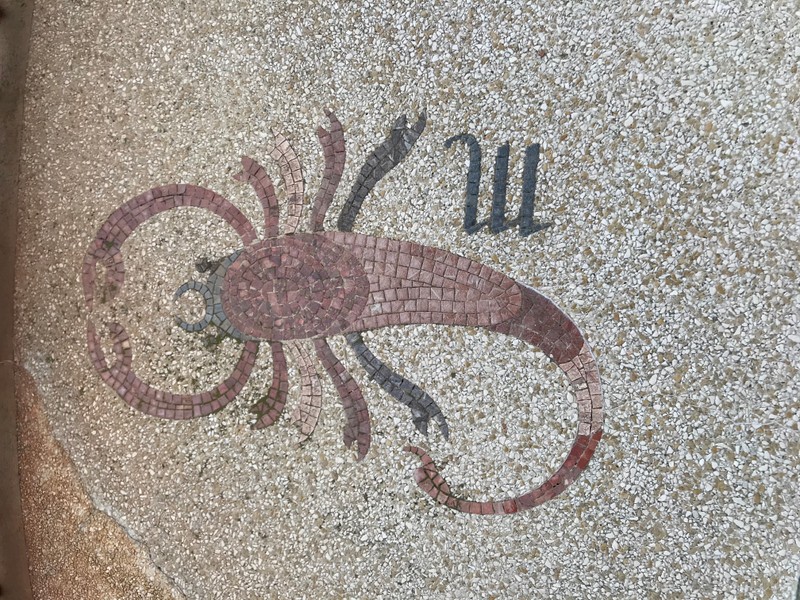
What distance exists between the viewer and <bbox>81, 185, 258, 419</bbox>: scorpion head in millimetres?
3896

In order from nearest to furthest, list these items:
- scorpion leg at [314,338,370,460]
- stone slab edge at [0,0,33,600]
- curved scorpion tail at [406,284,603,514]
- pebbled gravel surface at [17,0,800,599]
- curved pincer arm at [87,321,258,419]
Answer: pebbled gravel surface at [17,0,800,599] → curved scorpion tail at [406,284,603,514] → scorpion leg at [314,338,370,460] → curved pincer arm at [87,321,258,419] → stone slab edge at [0,0,33,600]

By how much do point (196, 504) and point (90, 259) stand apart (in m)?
2.12

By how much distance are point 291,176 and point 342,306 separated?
108 cm

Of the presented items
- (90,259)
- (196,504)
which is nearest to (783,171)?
(196,504)

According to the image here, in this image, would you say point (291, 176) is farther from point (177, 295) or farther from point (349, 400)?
point (349, 400)

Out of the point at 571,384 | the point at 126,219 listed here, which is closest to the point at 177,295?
the point at 126,219

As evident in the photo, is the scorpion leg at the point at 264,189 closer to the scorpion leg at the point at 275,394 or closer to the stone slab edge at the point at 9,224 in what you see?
the scorpion leg at the point at 275,394

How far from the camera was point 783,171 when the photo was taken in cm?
347

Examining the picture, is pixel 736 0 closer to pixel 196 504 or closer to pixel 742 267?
pixel 742 267

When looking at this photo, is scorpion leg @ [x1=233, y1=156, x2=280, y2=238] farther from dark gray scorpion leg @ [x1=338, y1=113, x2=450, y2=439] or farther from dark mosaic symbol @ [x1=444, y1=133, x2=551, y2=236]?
dark mosaic symbol @ [x1=444, y1=133, x2=551, y2=236]

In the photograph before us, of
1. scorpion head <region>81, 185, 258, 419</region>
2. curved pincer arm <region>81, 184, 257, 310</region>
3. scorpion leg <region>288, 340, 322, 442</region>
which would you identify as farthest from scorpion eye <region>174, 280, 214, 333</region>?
scorpion leg <region>288, 340, 322, 442</region>

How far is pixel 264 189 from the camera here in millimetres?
3904

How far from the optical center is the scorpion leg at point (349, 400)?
378 cm

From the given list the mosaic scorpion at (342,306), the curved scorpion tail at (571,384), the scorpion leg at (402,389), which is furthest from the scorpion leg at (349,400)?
the curved scorpion tail at (571,384)
